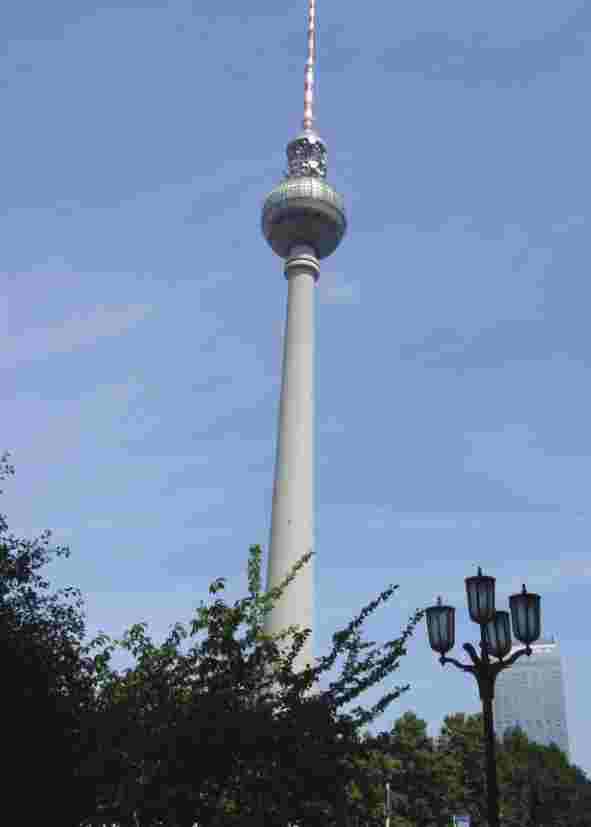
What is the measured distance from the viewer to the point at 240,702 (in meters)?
15.7

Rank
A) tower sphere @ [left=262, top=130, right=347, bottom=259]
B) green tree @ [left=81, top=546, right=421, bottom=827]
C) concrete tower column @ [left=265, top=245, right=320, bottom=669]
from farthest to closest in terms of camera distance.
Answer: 1. tower sphere @ [left=262, top=130, right=347, bottom=259]
2. concrete tower column @ [left=265, top=245, right=320, bottom=669]
3. green tree @ [left=81, top=546, right=421, bottom=827]

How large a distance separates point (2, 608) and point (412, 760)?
158ft

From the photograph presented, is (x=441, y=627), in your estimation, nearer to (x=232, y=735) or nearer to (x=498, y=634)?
(x=498, y=634)

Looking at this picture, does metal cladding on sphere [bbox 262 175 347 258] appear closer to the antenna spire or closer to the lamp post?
the antenna spire

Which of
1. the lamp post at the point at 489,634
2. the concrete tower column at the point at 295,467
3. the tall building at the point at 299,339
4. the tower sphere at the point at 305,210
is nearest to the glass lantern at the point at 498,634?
the lamp post at the point at 489,634

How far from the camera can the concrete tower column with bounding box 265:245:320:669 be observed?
6334 centimetres

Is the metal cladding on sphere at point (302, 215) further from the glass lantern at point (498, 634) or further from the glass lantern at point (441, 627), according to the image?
the glass lantern at point (498, 634)

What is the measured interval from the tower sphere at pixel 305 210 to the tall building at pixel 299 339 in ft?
0.27

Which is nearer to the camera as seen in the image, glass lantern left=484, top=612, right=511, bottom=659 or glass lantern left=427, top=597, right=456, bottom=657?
glass lantern left=484, top=612, right=511, bottom=659

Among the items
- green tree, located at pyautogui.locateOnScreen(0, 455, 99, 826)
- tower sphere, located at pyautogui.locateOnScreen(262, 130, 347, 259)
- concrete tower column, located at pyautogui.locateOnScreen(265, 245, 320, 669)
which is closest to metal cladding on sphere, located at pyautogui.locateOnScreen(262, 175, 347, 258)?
tower sphere, located at pyautogui.locateOnScreen(262, 130, 347, 259)

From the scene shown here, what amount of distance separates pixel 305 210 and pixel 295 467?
73.2 ft

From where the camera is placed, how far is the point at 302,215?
7538cm

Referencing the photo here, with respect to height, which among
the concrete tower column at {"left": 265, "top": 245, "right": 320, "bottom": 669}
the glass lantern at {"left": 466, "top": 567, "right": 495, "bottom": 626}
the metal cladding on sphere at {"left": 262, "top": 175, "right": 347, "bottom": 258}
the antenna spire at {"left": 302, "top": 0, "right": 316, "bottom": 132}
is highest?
the antenna spire at {"left": 302, "top": 0, "right": 316, "bottom": 132}

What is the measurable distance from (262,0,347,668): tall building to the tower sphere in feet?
0.27
